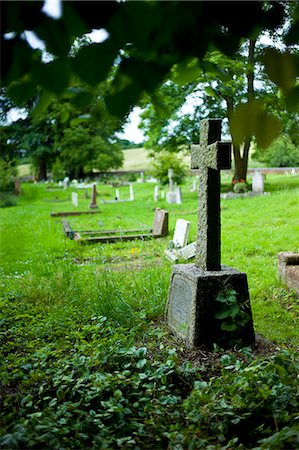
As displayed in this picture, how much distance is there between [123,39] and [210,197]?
11.0 ft

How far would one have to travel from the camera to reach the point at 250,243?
941cm

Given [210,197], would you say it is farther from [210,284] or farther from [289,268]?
[289,268]

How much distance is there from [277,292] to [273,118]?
5.34 meters

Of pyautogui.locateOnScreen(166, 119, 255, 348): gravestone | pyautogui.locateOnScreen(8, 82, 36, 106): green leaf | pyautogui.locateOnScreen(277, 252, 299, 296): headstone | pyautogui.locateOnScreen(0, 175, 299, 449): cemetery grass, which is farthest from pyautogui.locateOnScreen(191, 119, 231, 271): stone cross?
pyautogui.locateOnScreen(8, 82, 36, 106): green leaf

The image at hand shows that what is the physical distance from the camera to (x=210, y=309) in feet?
13.6

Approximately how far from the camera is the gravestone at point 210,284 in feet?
13.5

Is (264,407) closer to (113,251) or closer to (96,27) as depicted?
(96,27)

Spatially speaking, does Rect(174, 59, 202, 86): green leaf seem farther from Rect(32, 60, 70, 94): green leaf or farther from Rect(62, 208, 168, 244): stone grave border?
Rect(62, 208, 168, 244): stone grave border

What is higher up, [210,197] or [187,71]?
[187,71]

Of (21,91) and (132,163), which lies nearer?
(21,91)

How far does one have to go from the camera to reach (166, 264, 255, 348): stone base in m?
4.11

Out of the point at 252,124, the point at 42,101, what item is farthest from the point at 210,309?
the point at 252,124

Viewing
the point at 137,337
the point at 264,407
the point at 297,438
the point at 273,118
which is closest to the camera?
the point at 273,118

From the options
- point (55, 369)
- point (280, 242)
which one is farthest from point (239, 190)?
point (55, 369)
